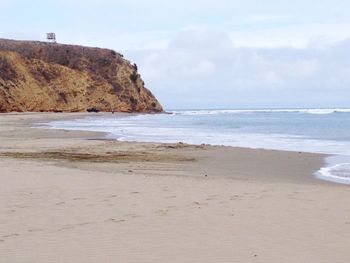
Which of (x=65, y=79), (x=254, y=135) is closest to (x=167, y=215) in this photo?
(x=254, y=135)

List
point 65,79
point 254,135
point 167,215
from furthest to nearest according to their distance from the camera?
point 65,79
point 254,135
point 167,215

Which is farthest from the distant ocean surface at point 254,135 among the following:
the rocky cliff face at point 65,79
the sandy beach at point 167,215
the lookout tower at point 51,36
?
the lookout tower at point 51,36

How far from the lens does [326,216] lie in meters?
6.90

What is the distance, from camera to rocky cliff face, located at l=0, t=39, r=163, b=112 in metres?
72.0

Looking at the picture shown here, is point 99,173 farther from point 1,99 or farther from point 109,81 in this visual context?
point 109,81

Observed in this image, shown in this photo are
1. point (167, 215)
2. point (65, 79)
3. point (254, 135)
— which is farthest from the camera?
point (65, 79)

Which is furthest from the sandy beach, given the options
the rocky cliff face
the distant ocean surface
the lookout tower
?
the lookout tower

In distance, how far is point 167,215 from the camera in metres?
6.93

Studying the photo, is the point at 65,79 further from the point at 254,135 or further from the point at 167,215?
the point at 167,215

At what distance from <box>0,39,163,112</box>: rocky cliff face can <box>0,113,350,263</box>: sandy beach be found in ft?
195

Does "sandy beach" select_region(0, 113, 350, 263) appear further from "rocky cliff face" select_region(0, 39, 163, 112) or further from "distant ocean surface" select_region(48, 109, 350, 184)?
"rocky cliff face" select_region(0, 39, 163, 112)

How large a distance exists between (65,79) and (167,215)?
73.2m

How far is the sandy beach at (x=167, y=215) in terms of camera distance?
17.5 feet

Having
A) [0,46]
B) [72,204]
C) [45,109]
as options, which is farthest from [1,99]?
[72,204]
